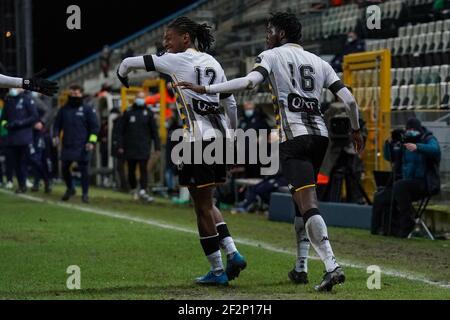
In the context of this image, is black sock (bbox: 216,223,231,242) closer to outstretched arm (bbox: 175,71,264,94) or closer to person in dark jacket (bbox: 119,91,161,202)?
outstretched arm (bbox: 175,71,264,94)

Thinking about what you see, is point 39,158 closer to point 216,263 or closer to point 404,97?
point 404,97

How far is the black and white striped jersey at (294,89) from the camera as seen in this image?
796 centimetres

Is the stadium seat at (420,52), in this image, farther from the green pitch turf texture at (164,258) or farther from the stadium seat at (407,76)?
the green pitch turf texture at (164,258)

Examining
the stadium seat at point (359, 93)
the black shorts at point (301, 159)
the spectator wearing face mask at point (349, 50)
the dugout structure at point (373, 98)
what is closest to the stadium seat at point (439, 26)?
the spectator wearing face mask at point (349, 50)

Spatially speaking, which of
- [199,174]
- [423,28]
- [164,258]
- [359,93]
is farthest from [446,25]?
[199,174]

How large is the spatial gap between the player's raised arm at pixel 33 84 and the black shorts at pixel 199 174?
1.36 meters

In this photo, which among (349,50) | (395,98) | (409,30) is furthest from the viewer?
(409,30)

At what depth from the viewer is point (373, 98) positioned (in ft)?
52.6

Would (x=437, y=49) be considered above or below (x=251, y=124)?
above

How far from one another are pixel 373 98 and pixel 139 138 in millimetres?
4679

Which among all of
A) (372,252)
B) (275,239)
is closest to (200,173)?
(372,252)

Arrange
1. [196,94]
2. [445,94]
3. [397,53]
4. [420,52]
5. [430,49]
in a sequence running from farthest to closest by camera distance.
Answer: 1. [397,53]
2. [420,52]
3. [430,49]
4. [445,94]
5. [196,94]

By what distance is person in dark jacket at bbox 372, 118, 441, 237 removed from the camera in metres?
12.6
